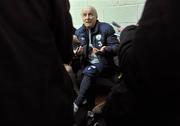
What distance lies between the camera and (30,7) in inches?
49.6

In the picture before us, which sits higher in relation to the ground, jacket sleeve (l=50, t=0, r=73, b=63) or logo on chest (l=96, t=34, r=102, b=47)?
jacket sleeve (l=50, t=0, r=73, b=63)

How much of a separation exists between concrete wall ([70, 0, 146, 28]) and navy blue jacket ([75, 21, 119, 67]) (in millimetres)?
410

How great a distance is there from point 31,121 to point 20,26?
333mm

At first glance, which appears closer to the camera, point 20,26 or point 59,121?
point 20,26

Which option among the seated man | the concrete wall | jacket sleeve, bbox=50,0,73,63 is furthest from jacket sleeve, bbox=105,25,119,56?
jacket sleeve, bbox=50,0,73,63

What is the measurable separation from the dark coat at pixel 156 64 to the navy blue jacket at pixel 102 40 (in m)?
1.99

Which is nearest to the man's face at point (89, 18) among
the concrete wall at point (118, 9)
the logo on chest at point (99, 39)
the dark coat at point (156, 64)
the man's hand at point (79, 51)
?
the logo on chest at point (99, 39)

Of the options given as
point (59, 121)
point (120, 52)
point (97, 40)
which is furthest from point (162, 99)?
point (97, 40)

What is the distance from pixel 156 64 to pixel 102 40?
224 centimetres

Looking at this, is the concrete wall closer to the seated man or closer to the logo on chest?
the seated man

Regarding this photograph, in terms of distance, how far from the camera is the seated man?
3.17 meters

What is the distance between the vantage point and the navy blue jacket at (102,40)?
10.6 ft

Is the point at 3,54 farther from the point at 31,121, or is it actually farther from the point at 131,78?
the point at 131,78

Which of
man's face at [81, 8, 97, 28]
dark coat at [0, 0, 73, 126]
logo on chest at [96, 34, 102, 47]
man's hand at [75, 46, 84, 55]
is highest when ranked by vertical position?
dark coat at [0, 0, 73, 126]
